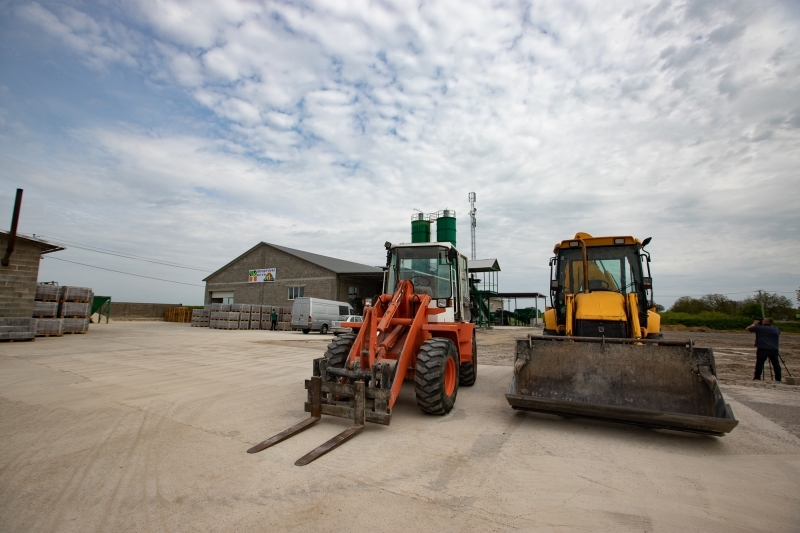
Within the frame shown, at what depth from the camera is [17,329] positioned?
14.6 meters

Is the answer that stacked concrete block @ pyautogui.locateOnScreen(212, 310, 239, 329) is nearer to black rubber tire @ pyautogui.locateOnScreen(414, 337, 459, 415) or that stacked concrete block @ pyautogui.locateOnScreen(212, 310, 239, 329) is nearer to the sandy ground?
the sandy ground

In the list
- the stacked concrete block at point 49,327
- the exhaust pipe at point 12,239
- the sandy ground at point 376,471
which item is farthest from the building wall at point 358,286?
the sandy ground at point 376,471

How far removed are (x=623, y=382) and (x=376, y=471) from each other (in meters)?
3.40

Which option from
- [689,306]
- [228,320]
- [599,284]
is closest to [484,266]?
[228,320]

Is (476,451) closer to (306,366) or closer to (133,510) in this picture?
(133,510)

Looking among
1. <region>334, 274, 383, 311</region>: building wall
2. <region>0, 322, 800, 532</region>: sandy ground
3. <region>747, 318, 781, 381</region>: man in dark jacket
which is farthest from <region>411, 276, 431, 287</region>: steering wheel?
<region>334, 274, 383, 311</region>: building wall

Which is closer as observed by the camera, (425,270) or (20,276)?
(425,270)

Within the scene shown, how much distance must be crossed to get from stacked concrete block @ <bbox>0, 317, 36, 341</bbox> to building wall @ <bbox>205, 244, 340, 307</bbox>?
18.2 m

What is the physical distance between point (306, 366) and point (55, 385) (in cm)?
503

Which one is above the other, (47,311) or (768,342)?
(47,311)

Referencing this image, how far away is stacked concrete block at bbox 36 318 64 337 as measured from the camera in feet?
53.3

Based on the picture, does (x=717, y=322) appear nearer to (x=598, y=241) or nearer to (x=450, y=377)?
(x=598, y=241)

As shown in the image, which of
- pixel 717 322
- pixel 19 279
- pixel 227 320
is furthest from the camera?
pixel 717 322

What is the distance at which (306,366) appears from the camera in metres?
10.7
